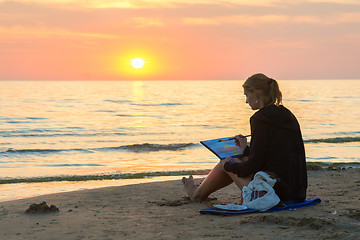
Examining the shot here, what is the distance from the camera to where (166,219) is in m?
5.62

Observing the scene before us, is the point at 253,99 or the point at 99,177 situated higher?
the point at 253,99

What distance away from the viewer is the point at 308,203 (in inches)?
224

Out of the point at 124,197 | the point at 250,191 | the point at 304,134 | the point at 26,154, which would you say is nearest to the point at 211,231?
the point at 250,191

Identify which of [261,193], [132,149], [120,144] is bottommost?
[261,193]

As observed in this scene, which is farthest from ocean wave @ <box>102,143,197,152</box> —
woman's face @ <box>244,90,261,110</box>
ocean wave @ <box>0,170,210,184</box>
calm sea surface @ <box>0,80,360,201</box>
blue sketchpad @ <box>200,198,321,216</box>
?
woman's face @ <box>244,90,261,110</box>

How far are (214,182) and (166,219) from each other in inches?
32.9

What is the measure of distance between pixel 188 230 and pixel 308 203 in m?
1.60

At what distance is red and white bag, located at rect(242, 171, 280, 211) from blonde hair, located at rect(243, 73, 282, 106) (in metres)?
0.82

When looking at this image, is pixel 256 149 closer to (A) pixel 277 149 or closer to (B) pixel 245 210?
(A) pixel 277 149

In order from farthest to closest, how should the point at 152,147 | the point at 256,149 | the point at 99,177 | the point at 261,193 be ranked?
the point at 152,147 < the point at 99,177 < the point at 261,193 < the point at 256,149

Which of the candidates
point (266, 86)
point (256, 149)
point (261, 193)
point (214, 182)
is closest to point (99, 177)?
point (214, 182)

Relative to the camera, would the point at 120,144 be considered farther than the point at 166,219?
Yes

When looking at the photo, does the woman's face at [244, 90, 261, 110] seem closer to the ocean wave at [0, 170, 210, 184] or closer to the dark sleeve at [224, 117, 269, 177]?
the dark sleeve at [224, 117, 269, 177]

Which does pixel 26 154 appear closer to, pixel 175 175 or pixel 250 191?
pixel 175 175
